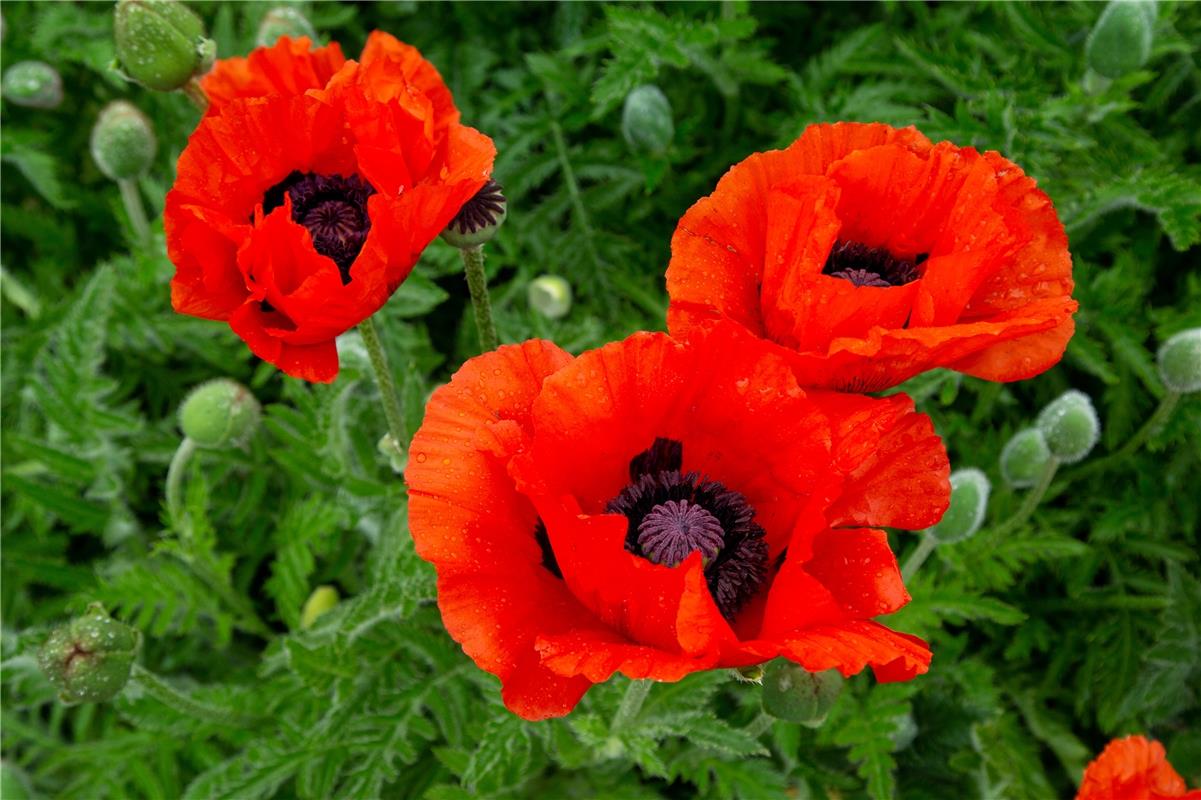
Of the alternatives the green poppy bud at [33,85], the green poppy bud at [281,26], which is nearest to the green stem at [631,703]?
the green poppy bud at [281,26]

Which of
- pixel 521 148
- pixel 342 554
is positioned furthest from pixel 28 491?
pixel 521 148

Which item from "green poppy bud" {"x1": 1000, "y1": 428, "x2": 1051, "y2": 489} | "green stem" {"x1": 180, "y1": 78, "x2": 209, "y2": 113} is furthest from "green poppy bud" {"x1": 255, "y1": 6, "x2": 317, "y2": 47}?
"green poppy bud" {"x1": 1000, "y1": 428, "x2": 1051, "y2": 489}

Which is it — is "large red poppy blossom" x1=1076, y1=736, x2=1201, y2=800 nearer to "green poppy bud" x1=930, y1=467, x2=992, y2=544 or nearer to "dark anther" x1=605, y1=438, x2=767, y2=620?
"green poppy bud" x1=930, y1=467, x2=992, y2=544

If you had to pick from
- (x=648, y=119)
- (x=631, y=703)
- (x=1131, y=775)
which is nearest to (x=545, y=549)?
(x=631, y=703)

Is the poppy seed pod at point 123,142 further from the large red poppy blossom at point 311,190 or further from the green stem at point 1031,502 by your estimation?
the green stem at point 1031,502

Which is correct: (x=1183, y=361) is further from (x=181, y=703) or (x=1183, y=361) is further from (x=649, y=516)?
(x=181, y=703)

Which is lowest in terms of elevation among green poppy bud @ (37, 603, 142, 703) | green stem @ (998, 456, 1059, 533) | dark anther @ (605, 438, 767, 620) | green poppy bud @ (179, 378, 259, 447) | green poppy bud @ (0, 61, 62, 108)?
green stem @ (998, 456, 1059, 533)
